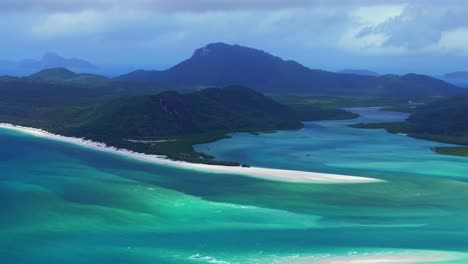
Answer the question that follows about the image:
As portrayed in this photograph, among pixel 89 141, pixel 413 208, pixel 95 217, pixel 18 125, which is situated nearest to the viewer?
pixel 95 217

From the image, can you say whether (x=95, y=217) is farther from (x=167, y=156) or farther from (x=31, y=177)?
(x=167, y=156)

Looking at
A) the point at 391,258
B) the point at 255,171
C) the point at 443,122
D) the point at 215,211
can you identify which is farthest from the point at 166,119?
the point at 391,258

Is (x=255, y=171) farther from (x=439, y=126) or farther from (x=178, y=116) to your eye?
(x=439, y=126)

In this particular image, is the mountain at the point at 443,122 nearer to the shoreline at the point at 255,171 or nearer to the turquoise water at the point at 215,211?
the turquoise water at the point at 215,211

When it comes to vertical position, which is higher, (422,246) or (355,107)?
(355,107)

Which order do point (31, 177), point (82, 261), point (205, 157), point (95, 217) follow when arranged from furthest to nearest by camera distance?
1. point (205, 157)
2. point (31, 177)
3. point (95, 217)
4. point (82, 261)

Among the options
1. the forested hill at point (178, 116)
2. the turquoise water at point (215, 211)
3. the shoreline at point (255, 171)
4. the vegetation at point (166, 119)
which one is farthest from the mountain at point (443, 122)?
the shoreline at point (255, 171)

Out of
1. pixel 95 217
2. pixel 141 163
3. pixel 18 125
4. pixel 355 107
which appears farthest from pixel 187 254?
pixel 355 107

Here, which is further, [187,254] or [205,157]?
[205,157]
